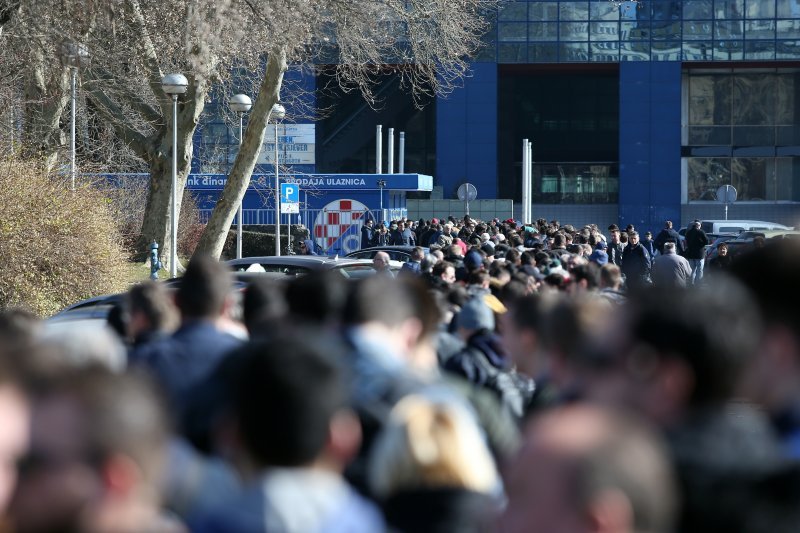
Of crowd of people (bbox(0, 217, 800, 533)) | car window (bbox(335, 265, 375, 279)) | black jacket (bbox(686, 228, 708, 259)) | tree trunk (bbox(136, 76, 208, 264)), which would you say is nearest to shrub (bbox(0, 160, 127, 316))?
car window (bbox(335, 265, 375, 279))

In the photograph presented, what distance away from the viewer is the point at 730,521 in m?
2.79

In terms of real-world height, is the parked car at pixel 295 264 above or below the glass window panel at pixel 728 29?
below

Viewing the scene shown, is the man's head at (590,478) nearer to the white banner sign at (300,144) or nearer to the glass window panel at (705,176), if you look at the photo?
the white banner sign at (300,144)

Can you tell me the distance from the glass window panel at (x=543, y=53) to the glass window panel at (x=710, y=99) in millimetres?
8602

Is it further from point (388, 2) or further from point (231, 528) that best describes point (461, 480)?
point (388, 2)

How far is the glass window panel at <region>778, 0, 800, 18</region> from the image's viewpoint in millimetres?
64500

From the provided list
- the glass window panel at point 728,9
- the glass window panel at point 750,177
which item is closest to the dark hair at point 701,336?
the glass window panel at point 728,9

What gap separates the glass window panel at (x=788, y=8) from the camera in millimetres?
64500

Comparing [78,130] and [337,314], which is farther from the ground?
[78,130]

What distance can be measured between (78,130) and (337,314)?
1318 inches

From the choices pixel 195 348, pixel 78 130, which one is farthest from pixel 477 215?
pixel 195 348

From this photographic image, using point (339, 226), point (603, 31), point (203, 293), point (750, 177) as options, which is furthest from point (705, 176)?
point (203, 293)

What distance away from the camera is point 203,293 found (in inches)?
216

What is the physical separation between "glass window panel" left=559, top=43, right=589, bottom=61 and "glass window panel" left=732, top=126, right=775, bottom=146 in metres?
10.3
